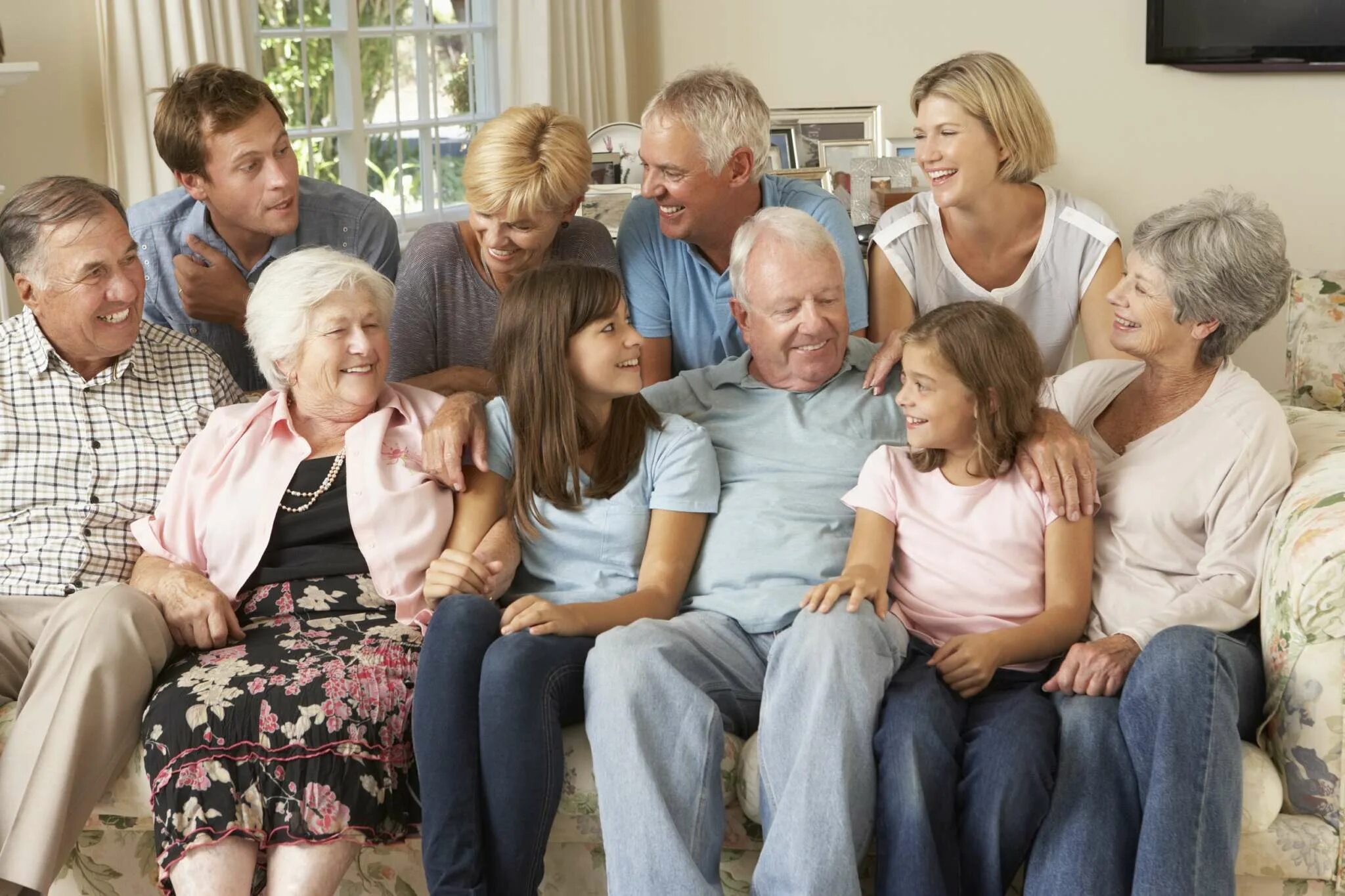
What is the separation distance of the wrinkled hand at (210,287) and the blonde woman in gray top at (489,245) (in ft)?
1.02

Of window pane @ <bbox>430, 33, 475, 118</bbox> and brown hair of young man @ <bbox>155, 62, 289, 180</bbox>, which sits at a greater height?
window pane @ <bbox>430, 33, 475, 118</bbox>

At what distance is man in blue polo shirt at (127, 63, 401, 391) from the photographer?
2.61 m

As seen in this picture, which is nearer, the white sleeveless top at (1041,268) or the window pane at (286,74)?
the white sleeveless top at (1041,268)

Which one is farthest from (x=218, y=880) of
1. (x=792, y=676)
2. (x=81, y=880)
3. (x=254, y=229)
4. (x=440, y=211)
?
(x=440, y=211)

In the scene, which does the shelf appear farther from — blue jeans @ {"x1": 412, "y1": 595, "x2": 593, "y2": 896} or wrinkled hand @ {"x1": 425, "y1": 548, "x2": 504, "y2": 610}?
blue jeans @ {"x1": 412, "y1": 595, "x2": 593, "y2": 896}

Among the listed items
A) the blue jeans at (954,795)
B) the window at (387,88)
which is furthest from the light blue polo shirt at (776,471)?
the window at (387,88)

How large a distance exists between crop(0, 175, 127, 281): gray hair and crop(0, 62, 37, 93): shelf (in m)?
0.94

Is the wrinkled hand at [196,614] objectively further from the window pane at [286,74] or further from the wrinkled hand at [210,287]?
the window pane at [286,74]

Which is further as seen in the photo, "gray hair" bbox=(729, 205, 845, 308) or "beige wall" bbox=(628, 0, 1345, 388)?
"beige wall" bbox=(628, 0, 1345, 388)

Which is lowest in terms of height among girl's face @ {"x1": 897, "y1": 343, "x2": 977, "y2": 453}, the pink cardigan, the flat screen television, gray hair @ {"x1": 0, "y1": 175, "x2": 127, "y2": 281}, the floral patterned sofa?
the floral patterned sofa

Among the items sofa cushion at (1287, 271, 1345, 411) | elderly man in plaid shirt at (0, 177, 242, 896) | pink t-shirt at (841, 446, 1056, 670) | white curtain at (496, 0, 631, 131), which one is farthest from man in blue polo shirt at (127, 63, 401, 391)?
white curtain at (496, 0, 631, 131)

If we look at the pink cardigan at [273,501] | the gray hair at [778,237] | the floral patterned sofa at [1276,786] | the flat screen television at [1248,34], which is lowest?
the floral patterned sofa at [1276,786]

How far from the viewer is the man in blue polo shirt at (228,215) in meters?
2.61

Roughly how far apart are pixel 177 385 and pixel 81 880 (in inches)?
31.9
